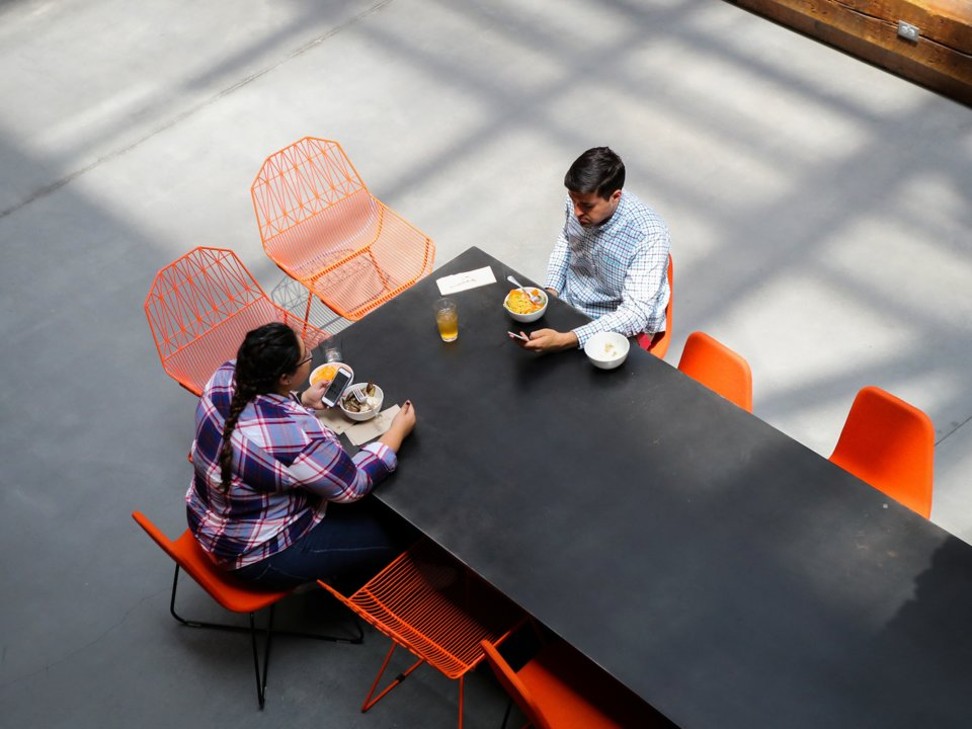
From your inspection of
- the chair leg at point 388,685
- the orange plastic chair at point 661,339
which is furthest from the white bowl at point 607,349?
the chair leg at point 388,685

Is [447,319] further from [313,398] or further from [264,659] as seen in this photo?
[264,659]

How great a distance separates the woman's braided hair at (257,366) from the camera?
328 centimetres

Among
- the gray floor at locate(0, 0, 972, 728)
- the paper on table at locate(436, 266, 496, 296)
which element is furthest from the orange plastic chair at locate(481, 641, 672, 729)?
the paper on table at locate(436, 266, 496, 296)

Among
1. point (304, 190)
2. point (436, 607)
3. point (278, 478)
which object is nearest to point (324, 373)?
point (278, 478)

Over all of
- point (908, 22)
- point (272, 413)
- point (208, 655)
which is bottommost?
point (208, 655)

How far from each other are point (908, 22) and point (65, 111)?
4473mm

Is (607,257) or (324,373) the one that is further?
(607,257)

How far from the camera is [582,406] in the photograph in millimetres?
3646

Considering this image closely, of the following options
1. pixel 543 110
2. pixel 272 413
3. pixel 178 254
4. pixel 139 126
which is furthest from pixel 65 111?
pixel 272 413

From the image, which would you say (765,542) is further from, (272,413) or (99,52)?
(99,52)

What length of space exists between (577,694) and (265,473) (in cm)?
110

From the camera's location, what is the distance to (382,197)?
18.7 ft

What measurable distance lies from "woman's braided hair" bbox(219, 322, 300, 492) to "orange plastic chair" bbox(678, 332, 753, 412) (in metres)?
1.34

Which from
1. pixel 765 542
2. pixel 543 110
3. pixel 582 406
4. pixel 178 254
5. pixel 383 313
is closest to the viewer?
pixel 765 542
